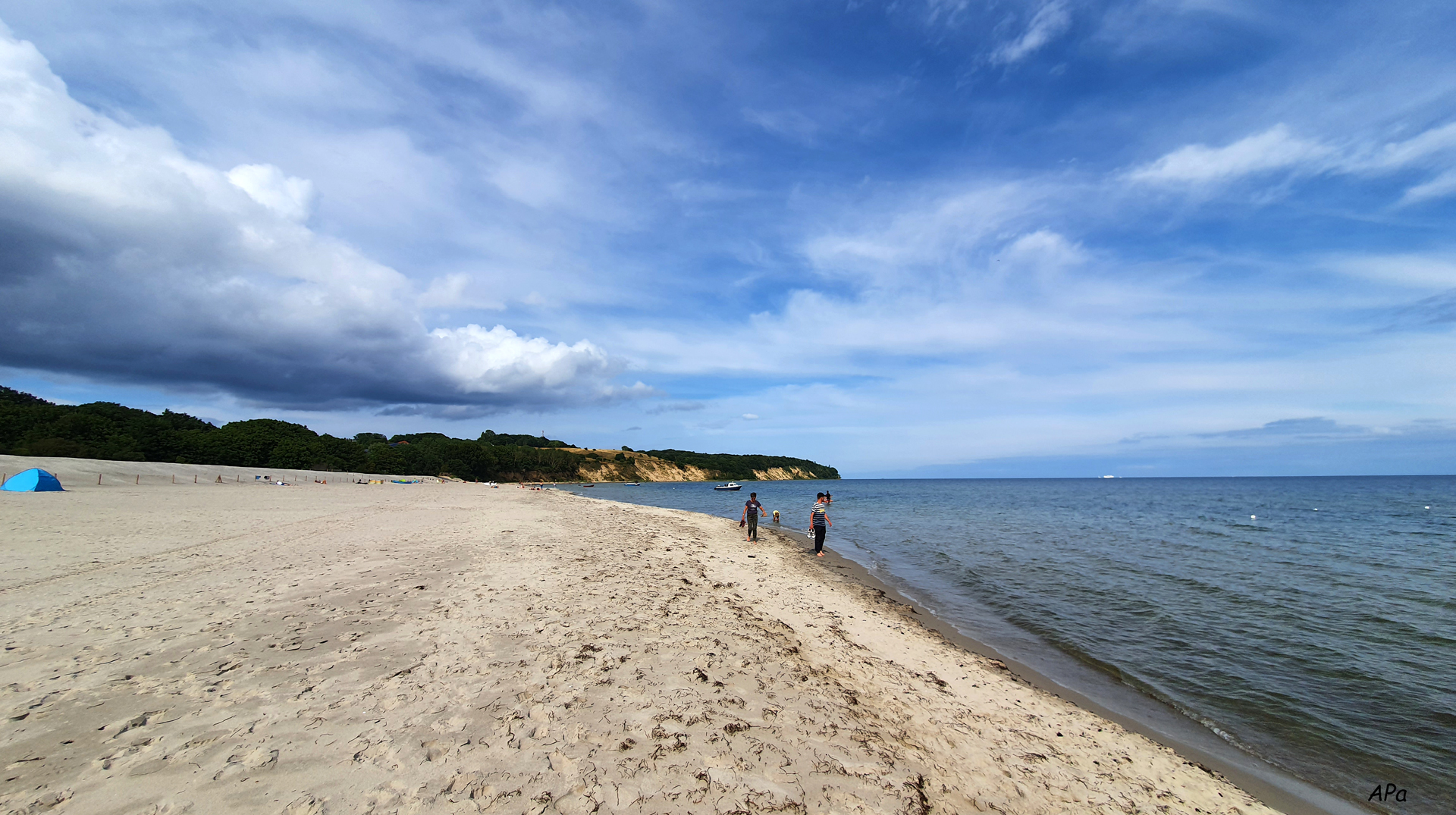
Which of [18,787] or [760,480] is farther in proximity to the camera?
[760,480]

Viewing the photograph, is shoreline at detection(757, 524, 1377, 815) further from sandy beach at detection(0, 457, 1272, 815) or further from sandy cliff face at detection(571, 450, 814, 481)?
sandy cliff face at detection(571, 450, 814, 481)

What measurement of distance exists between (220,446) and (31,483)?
54526 millimetres

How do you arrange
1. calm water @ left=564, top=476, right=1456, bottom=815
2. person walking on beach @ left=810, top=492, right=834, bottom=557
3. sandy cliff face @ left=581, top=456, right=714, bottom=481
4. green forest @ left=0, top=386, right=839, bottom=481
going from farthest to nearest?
sandy cliff face @ left=581, top=456, right=714, bottom=481, green forest @ left=0, top=386, right=839, bottom=481, person walking on beach @ left=810, top=492, right=834, bottom=557, calm water @ left=564, top=476, right=1456, bottom=815

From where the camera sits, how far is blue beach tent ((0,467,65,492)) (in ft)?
90.7

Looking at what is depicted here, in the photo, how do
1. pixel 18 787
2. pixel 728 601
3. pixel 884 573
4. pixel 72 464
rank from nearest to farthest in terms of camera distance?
pixel 18 787
pixel 728 601
pixel 884 573
pixel 72 464

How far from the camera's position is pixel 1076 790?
5258 millimetres

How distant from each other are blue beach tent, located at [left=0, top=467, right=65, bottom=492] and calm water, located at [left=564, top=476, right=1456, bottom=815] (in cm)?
4012

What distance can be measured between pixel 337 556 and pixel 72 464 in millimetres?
51717

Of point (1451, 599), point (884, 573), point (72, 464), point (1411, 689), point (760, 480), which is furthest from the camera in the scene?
point (760, 480)

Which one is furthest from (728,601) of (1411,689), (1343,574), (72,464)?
(72,464)

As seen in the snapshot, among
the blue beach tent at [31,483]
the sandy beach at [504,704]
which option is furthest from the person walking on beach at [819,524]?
the blue beach tent at [31,483]

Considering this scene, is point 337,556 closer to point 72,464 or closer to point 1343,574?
point 1343,574

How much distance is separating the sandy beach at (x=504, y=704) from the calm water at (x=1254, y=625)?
8.75 ft

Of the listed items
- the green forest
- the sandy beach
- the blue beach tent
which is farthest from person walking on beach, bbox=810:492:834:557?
the green forest
